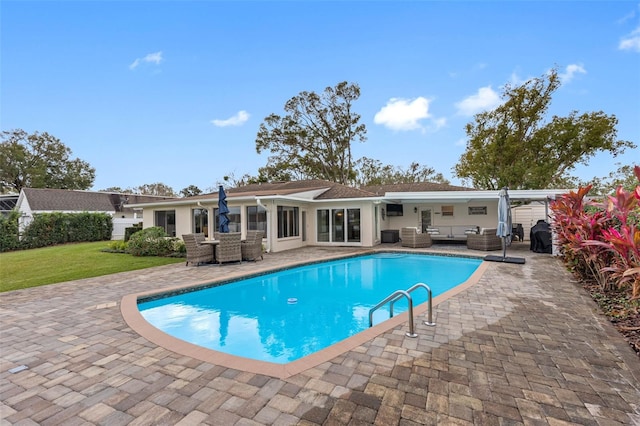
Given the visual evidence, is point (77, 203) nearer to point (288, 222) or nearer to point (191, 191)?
point (191, 191)

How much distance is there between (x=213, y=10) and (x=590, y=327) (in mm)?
15319

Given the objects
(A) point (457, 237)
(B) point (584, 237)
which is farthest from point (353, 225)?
(B) point (584, 237)

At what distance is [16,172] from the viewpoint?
3366cm

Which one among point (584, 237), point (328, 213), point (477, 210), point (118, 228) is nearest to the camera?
point (584, 237)

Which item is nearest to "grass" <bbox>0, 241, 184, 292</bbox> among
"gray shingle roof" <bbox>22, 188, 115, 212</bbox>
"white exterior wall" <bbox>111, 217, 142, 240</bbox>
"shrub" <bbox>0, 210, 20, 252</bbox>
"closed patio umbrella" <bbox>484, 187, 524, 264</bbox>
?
"shrub" <bbox>0, 210, 20, 252</bbox>

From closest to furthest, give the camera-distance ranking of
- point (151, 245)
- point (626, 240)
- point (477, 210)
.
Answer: point (626, 240)
point (151, 245)
point (477, 210)

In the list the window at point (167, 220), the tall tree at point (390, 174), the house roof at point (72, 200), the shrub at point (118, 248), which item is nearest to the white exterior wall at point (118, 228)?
the house roof at point (72, 200)

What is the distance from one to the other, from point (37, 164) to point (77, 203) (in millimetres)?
14807

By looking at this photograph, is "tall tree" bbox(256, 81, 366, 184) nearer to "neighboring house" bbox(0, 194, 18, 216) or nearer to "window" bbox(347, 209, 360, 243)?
"window" bbox(347, 209, 360, 243)

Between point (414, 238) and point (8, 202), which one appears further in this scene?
point (8, 202)

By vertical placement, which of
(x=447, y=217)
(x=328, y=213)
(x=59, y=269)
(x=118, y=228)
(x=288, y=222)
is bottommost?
(x=59, y=269)

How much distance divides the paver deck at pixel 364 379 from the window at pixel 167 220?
39.6 feet

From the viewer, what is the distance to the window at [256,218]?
1400cm

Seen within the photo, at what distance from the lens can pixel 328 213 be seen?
15938 mm
